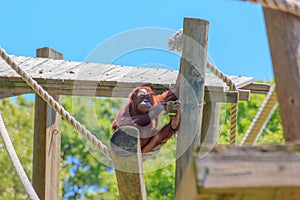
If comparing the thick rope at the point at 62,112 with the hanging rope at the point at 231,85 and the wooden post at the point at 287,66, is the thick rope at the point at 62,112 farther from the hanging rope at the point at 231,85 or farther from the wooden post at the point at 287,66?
the wooden post at the point at 287,66

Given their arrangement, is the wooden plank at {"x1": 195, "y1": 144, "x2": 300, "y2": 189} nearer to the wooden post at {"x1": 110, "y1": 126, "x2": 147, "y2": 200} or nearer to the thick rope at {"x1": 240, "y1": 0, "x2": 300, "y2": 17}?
the thick rope at {"x1": 240, "y1": 0, "x2": 300, "y2": 17}

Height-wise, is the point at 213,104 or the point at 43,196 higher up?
the point at 213,104

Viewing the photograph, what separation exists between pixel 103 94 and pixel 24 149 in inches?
354

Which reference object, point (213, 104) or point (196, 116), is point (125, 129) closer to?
point (196, 116)

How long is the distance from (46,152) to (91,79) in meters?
0.63

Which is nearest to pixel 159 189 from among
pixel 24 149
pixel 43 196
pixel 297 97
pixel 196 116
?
pixel 24 149

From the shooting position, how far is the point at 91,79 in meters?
4.01

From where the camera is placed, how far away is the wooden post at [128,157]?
2.36 meters

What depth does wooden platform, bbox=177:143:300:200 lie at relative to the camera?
4.40 feet

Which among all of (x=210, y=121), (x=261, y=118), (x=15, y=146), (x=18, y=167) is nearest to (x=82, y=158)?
(x=15, y=146)

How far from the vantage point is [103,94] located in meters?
4.05

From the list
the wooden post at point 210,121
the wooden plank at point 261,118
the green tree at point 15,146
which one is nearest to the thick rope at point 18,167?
the wooden post at point 210,121

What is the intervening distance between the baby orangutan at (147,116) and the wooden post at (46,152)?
24.6 inches

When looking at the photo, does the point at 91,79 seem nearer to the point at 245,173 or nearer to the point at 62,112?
the point at 62,112
